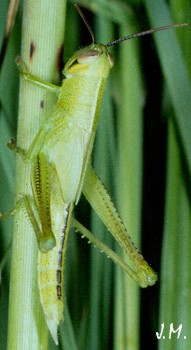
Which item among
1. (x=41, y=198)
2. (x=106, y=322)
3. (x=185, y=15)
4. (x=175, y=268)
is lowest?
(x=106, y=322)

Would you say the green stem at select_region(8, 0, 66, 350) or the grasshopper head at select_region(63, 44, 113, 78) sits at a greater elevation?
the grasshopper head at select_region(63, 44, 113, 78)

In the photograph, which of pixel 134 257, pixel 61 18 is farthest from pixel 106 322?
pixel 61 18

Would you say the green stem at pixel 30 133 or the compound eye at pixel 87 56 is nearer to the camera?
the green stem at pixel 30 133

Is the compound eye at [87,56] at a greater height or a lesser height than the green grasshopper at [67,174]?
greater

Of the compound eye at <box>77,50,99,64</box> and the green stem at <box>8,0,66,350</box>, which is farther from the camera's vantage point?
the compound eye at <box>77,50,99,64</box>

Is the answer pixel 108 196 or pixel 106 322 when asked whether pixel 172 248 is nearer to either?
pixel 108 196

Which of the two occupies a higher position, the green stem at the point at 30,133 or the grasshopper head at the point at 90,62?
the grasshopper head at the point at 90,62
